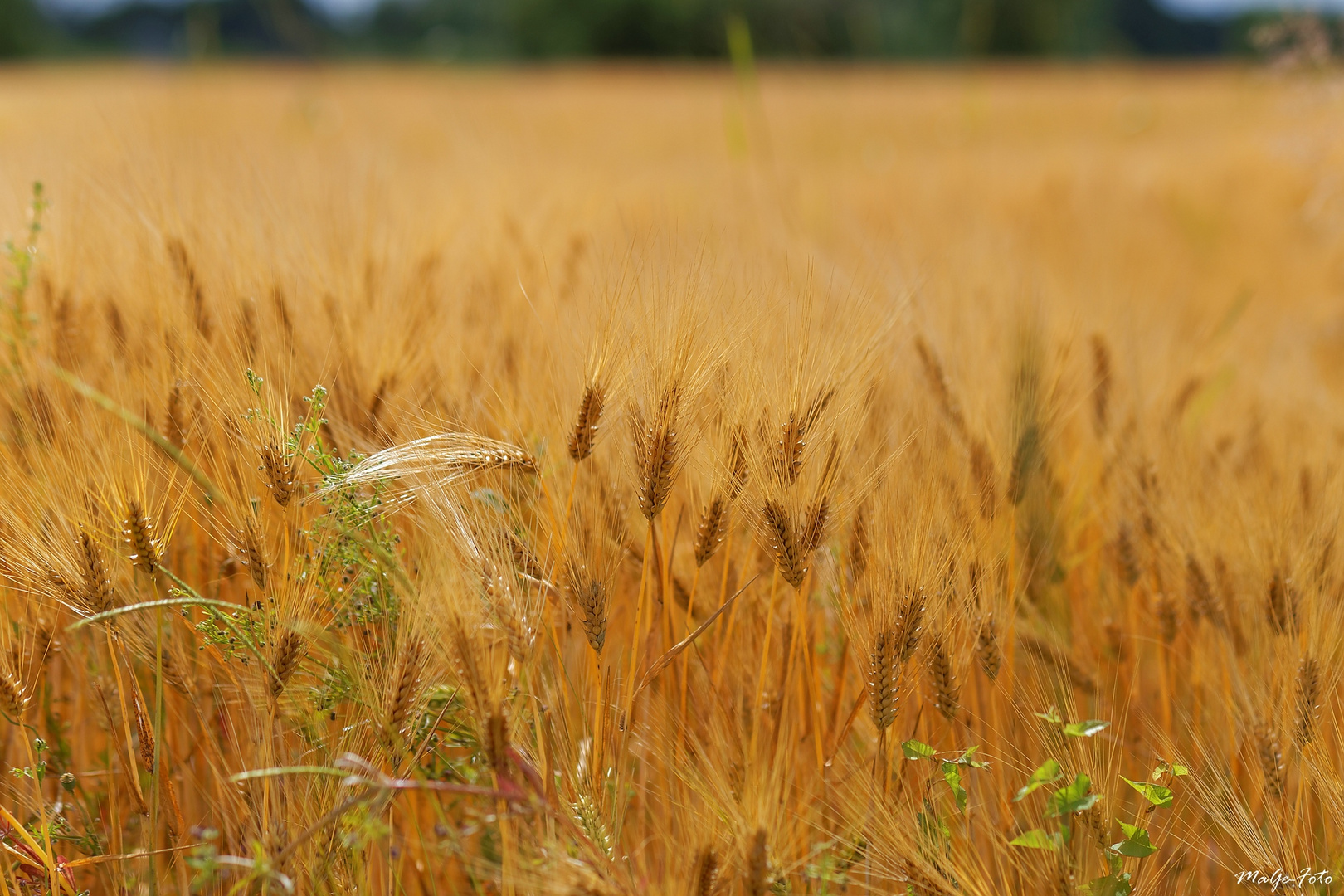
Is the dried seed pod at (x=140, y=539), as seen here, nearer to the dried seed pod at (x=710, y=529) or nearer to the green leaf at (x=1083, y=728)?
the dried seed pod at (x=710, y=529)

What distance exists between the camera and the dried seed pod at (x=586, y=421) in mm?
734

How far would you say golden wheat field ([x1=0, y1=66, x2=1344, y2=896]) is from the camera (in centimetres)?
67

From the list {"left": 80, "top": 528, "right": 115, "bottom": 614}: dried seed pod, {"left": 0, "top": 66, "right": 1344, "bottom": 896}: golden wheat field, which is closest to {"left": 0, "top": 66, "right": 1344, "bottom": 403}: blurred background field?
{"left": 0, "top": 66, "right": 1344, "bottom": 896}: golden wheat field

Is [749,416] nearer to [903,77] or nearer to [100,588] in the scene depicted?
[100,588]

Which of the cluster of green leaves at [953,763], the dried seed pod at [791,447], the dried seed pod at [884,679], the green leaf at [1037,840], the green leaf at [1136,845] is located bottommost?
the green leaf at [1136,845]

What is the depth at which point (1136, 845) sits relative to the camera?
25.7 inches

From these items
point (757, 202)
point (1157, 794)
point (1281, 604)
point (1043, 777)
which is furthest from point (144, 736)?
point (757, 202)

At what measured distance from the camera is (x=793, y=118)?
7855 mm

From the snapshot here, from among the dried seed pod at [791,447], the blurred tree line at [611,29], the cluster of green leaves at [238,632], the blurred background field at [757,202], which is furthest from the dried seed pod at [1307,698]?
the blurred tree line at [611,29]

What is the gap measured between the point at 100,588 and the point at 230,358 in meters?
0.26

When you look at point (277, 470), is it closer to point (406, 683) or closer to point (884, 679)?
point (406, 683)

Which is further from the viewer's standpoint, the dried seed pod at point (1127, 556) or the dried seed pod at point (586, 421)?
the dried seed pod at point (1127, 556)

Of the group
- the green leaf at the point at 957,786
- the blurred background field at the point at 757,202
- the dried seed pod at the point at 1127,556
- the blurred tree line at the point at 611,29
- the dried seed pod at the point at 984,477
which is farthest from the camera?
the blurred tree line at the point at 611,29

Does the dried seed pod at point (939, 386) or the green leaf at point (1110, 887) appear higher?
the dried seed pod at point (939, 386)
